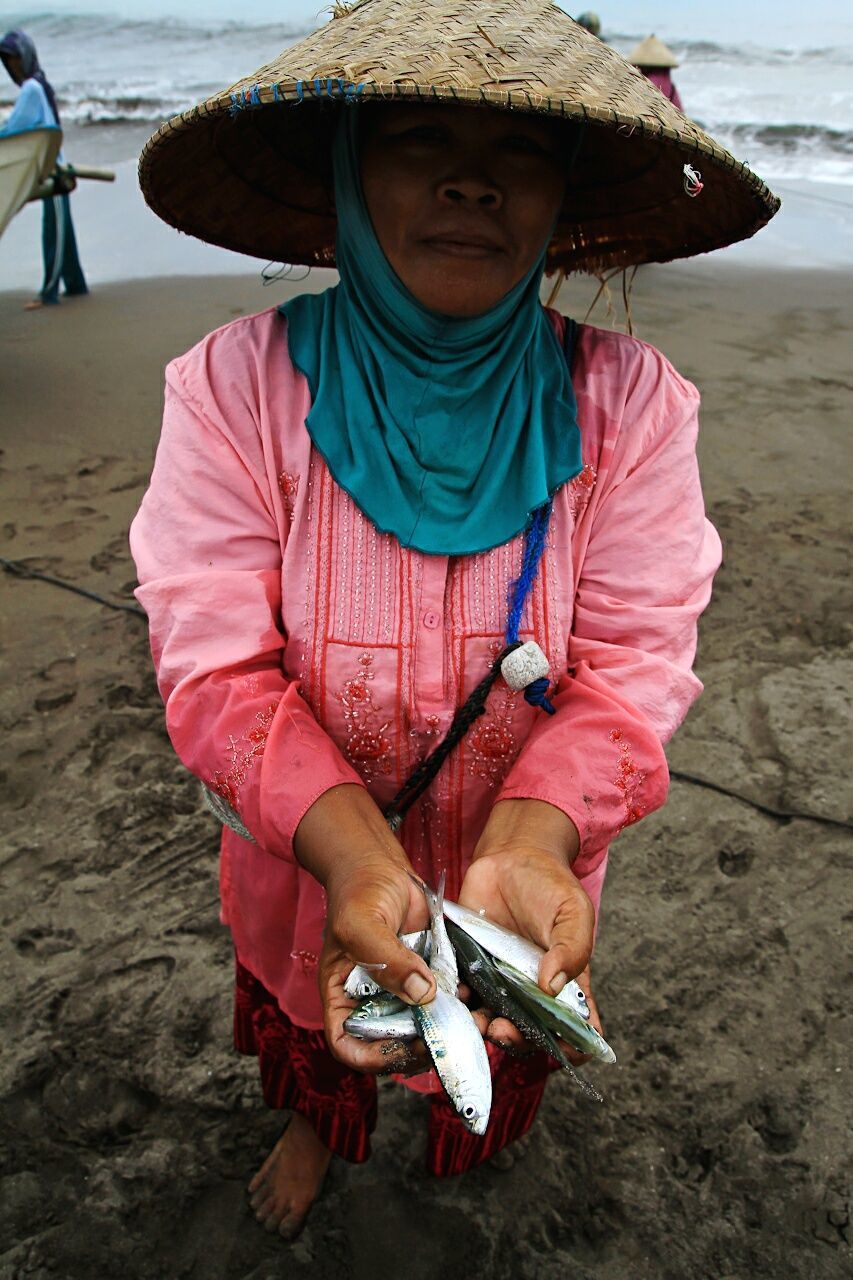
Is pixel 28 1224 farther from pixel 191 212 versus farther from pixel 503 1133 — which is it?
pixel 191 212

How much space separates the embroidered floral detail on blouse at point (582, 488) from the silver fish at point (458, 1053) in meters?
0.76

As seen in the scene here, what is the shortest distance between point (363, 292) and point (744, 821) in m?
2.18

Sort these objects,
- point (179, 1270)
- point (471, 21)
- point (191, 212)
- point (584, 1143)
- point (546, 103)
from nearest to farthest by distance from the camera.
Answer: point (546, 103) → point (471, 21) → point (191, 212) → point (179, 1270) → point (584, 1143)

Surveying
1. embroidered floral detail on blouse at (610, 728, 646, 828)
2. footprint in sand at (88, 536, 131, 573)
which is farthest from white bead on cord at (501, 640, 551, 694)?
footprint in sand at (88, 536, 131, 573)

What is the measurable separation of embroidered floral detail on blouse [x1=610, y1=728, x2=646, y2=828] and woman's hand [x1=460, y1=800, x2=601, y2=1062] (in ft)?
0.35

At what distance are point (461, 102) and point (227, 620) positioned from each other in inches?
30.8

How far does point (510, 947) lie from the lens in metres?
1.41

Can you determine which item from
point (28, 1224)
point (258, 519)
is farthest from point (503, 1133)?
point (258, 519)

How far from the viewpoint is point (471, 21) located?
Result: 1394mm

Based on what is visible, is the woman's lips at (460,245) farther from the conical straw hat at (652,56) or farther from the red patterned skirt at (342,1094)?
the conical straw hat at (652,56)

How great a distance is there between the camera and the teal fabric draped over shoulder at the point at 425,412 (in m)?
1.51

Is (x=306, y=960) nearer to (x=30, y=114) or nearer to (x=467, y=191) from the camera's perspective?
(x=467, y=191)

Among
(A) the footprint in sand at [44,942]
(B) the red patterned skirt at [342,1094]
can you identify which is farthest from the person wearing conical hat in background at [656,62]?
(B) the red patterned skirt at [342,1094]

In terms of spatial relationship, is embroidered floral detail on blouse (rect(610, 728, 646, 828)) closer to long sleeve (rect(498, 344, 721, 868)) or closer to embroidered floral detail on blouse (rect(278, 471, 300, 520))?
long sleeve (rect(498, 344, 721, 868))
